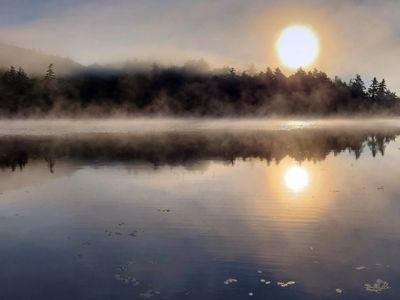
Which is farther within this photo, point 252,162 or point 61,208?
point 252,162

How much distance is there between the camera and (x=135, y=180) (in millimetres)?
45562

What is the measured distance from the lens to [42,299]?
17812 mm

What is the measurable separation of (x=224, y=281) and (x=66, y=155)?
5622 centimetres

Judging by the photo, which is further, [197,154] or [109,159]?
[197,154]

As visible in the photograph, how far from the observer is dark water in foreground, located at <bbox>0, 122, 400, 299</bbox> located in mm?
18812

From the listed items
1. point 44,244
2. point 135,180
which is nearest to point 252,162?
point 135,180

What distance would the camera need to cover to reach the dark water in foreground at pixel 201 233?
61.7 feet

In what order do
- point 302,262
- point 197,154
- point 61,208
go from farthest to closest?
point 197,154, point 61,208, point 302,262

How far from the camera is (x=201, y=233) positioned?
2614cm

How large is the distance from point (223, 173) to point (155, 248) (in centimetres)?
2641

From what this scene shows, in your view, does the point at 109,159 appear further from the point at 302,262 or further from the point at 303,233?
the point at 302,262

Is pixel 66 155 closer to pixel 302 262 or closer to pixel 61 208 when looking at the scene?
pixel 61 208

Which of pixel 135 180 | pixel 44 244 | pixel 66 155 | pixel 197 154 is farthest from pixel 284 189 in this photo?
pixel 66 155

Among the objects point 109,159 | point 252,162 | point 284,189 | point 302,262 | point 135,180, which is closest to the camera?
point 302,262
